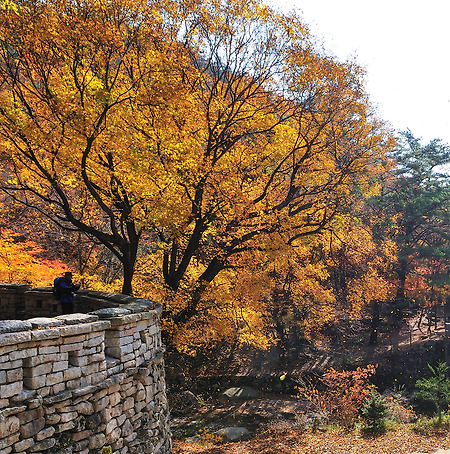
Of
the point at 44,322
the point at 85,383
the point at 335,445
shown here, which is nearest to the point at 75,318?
the point at 44,322

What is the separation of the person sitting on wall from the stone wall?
0.84 meters

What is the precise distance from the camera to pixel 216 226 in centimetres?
1288

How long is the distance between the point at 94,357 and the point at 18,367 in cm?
115

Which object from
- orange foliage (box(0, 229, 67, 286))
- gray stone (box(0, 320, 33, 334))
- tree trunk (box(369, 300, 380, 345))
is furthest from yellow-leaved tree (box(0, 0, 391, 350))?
tree trunk (box(369, 300, 380, 345))

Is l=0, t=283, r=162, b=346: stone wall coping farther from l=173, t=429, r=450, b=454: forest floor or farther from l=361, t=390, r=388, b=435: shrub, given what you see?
l=361, t=390, r=388, b=435: shrub

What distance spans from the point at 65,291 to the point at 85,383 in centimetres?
292

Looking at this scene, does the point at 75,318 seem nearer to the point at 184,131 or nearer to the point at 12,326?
the point at 12,326

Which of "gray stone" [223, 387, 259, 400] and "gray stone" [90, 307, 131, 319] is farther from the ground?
"gray stone" [90, 307, 131, 319]

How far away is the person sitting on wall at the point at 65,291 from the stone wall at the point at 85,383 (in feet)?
2.75

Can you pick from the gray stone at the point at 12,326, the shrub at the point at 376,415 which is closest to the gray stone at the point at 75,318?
the gray stone at the point at 12,326

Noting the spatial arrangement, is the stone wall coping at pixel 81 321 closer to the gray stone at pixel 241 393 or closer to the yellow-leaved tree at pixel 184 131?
the yellow-leaved tree at pixel 184 131

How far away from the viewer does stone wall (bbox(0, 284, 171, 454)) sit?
15.9 feet

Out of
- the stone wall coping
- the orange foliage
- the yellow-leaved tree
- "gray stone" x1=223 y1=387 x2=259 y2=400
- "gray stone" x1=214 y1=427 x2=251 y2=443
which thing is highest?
the yellow-leaved tree

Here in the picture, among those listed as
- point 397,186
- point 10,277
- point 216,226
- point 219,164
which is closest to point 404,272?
point 397,186
